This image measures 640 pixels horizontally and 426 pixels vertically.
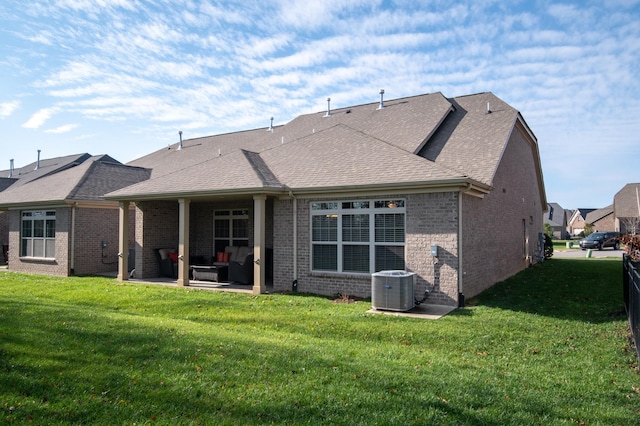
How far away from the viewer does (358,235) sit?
11906 millimetres

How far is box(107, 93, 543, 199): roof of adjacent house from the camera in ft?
38.4

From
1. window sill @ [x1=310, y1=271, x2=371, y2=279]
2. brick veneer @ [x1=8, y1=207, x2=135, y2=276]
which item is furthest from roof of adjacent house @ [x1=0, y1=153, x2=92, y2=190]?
window sill @ [x1=310, y1=271, x2=371, y2=279]

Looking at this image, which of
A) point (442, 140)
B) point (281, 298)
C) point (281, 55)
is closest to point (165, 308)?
point (281, 298)

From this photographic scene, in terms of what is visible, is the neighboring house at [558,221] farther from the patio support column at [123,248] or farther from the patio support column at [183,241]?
the patio support column at [123,248]

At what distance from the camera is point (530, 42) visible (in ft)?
41.8

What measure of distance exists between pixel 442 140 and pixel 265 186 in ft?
20.6

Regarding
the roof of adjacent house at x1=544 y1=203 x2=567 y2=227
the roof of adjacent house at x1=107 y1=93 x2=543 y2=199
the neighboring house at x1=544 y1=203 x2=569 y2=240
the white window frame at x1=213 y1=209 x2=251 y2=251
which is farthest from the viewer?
the roof of adjacent house at x1=544 y1=203 x2=567 y2=227

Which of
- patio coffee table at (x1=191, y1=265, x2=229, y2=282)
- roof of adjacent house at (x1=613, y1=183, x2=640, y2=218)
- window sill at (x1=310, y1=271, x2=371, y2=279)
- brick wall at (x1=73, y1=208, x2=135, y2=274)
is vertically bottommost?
patio coffee table at (x1=191, y1=265, x2=229, y2=282)

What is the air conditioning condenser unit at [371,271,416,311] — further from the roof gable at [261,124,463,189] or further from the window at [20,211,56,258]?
the window at [20,211,56,258]

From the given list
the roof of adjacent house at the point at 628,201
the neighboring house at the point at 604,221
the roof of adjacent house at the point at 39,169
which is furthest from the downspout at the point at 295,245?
the neighboring house at the point at 604,221

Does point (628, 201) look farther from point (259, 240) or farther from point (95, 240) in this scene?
point (95, 240)

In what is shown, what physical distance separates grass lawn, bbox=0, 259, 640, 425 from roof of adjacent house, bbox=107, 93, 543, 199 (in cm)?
344

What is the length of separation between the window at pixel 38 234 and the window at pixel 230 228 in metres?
6.87

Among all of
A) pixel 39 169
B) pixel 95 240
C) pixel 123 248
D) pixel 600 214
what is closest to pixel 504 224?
pixel 123 248
